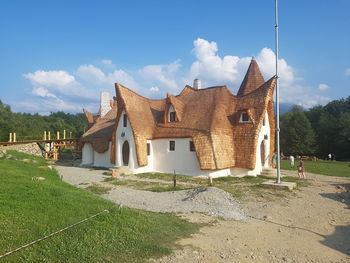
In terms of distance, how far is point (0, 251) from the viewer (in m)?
4.55

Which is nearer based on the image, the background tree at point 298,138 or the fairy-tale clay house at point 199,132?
the fairy-tale clay house at point 199,132

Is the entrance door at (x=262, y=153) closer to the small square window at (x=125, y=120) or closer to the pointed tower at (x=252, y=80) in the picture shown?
the pointed tower at (x=252, y=80)

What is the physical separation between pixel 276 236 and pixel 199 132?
482 inches

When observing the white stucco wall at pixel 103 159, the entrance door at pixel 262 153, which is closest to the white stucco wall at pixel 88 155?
the white stucco wall at pixel 103 159

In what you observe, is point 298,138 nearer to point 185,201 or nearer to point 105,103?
point 105,103

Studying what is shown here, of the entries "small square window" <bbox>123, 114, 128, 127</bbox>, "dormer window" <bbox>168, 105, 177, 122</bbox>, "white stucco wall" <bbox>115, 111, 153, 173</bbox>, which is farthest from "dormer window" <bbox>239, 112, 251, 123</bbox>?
"small square window" <bbox>123, 114, 128, 127</bbox>

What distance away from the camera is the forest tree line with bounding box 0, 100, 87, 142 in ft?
152

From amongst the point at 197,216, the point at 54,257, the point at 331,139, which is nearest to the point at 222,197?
the point at 197,216

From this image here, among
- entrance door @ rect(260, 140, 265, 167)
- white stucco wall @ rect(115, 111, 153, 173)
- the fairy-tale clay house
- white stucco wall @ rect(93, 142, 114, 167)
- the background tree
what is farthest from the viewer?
the background tree

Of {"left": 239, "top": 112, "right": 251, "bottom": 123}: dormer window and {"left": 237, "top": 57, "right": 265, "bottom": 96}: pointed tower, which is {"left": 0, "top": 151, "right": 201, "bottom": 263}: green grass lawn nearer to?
{"left": 239, "top": 112, "right": 251, "bottom": 123}: dormer window

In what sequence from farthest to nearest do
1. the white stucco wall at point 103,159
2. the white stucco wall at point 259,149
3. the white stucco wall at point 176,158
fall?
1. the white stucco wall at point 103,159
2. the white stucco wall at point 176,158
3. the white stucco wall at point 259,149

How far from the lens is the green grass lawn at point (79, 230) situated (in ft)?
16.1

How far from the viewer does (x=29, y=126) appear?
74.4 metres

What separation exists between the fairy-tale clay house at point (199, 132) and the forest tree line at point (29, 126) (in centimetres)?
2379
